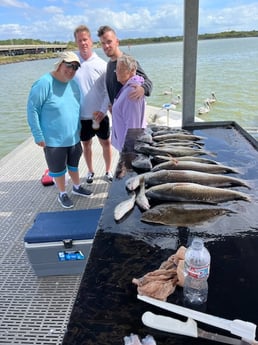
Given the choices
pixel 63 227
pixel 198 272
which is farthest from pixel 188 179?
pixel 63 227

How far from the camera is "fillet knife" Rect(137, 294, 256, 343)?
102 centimetres

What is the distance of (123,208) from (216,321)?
907mm

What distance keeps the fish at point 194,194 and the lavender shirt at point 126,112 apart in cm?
154

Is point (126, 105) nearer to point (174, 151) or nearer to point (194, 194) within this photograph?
point (174, 151)

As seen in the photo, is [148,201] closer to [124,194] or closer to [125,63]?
[124,194]

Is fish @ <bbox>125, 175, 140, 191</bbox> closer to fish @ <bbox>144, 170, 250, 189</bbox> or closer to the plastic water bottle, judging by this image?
fish @ <bbox>144, 170, 250, 189</bbox>

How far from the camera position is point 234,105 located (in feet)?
41.6

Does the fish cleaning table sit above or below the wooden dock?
above

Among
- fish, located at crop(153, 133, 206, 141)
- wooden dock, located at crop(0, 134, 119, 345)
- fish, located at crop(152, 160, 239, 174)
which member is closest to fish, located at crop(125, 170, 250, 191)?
fish, located at crop(152, 160, 239, 174)

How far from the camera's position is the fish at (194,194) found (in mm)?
1923

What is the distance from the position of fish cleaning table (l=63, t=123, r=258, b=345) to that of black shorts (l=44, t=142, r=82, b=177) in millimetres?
1611

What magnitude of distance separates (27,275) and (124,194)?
134 centimetres

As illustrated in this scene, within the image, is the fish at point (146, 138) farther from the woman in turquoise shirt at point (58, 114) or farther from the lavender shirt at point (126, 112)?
the woman in turquoise shirt at point (58, 114)

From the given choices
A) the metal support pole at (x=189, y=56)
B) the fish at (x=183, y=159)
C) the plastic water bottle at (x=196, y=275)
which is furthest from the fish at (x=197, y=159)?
the metal support pole at (x=189, y=56)
